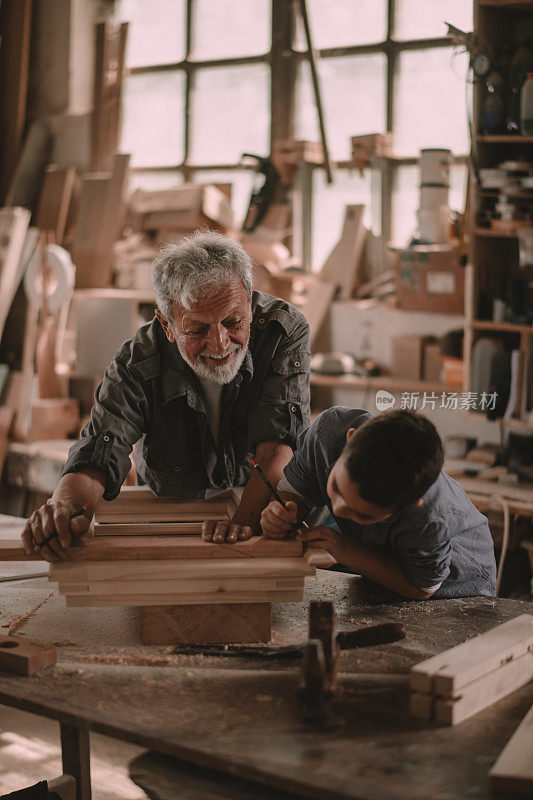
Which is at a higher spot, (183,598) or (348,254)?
(348,254)

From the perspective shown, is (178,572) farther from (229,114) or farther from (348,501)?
(229,114)

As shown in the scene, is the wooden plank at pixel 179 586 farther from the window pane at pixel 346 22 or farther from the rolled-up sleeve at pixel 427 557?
the window pane at pixel 346 22

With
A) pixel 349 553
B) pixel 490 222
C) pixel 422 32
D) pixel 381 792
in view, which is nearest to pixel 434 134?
pixel 422 32

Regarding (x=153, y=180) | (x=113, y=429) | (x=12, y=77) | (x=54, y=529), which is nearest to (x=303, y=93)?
(x=153, y=180)

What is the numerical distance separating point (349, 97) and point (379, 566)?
4.01 meters

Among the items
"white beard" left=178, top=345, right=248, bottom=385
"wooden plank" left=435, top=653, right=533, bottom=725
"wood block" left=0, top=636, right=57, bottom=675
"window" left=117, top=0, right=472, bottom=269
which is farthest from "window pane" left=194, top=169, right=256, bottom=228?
"wooden plank" left=435, top=653, right=533, bottom=725

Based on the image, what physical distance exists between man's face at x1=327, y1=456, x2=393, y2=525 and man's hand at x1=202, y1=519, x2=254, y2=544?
277mm

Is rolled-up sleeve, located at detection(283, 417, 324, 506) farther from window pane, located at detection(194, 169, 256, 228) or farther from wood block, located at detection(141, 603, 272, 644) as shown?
window pane, located at detection(194, 169, 256, 228)

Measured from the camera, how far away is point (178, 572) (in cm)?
192

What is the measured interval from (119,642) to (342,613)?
0.51 metres

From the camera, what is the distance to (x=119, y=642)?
195 centimetres

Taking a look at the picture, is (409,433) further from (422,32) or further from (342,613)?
(422,32)

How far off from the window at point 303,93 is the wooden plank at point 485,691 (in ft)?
12.0

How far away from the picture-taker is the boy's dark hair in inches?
69.6
